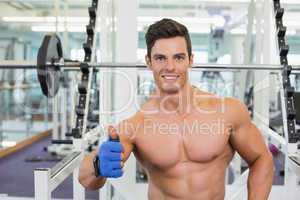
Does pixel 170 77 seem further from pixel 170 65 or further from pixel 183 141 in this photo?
pixel 183 141

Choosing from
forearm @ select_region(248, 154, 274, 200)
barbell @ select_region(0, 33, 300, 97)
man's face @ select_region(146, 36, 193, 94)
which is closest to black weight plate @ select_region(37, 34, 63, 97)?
barbell @ select_region(0, 33, 300, 97)

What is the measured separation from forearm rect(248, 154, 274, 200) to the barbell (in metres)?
0.79

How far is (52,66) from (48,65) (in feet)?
0.22

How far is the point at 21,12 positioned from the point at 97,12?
5.03 metres

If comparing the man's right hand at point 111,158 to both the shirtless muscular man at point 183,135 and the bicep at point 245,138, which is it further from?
the bicep at point 245,138

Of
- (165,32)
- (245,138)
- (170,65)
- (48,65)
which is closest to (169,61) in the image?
(170,65)

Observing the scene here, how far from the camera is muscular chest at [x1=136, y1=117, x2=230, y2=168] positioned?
160 cm

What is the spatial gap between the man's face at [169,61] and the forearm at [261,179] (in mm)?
541

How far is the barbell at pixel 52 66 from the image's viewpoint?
6.94ft

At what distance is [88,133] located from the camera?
2.26 metres

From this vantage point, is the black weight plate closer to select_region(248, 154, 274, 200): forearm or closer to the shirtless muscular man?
the shirtless muscular man

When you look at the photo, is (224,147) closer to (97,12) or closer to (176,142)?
(176,142)

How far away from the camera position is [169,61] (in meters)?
1.50

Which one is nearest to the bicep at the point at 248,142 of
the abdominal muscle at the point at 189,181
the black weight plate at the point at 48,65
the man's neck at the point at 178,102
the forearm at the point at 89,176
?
the abdominal muscle at the point at 189,181
